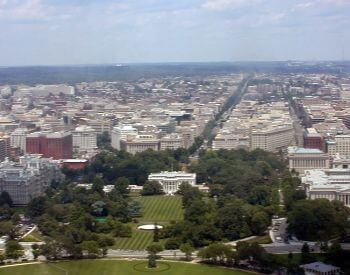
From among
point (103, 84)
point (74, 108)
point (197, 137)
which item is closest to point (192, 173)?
point (197, 137)

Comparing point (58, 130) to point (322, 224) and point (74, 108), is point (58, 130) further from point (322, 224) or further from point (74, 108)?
point (322, 224)

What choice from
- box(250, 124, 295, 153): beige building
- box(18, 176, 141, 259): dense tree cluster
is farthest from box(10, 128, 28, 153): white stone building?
box(250, 124, 295, 153): beige building

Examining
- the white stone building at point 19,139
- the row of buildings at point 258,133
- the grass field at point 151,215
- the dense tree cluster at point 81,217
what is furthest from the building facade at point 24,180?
the row of buildings at point 258,133

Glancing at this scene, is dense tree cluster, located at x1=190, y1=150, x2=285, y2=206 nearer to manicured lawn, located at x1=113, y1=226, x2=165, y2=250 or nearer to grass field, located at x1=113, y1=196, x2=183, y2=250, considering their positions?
grass field, located at x1=113, y1=196, x2=183, y2=250

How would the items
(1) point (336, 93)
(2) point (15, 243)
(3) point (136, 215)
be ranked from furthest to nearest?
(1) point (336, 93)
(3) point (136, 215)
(2) point (15, 243)

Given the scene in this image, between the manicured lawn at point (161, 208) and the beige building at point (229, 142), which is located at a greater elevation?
the beige building at point (229, 142)

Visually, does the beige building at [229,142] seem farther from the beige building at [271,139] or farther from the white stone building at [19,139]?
the white stone building at [19,139]
